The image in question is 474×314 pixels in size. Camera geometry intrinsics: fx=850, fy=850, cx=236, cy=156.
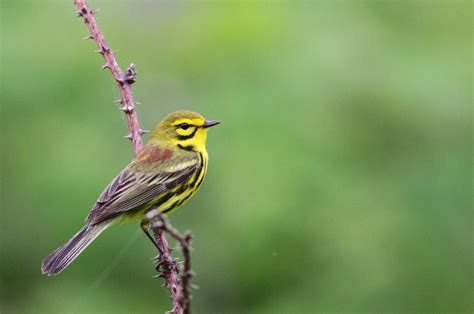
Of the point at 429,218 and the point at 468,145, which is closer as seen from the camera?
the point at 429,218

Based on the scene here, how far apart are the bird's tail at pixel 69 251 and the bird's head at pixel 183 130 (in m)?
0.83

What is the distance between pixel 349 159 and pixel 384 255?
1.15 metres

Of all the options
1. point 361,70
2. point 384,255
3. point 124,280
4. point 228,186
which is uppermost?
point 361,70

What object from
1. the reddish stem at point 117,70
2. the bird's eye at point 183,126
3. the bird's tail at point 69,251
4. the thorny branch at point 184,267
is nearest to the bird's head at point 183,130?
the bird's eye at point 183,126

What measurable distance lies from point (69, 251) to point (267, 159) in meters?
2.67

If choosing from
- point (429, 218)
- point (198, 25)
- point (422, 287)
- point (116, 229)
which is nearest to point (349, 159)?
point (429, 218)

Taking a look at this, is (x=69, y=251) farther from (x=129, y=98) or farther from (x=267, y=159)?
(x=267, y=159)

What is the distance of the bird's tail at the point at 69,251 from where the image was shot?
5137 mm

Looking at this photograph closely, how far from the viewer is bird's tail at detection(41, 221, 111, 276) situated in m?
5.14

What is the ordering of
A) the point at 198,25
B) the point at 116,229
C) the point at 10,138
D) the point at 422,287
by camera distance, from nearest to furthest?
the point at 422,287, the point at 116,229, the point at 10,138, the point at 198,25

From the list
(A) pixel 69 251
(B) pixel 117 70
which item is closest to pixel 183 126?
(B) pixel 117 70

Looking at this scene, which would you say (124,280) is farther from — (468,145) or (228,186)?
(468,145)

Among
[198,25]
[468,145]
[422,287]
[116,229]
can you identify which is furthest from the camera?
[198,25]

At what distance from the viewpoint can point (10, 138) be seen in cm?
807
